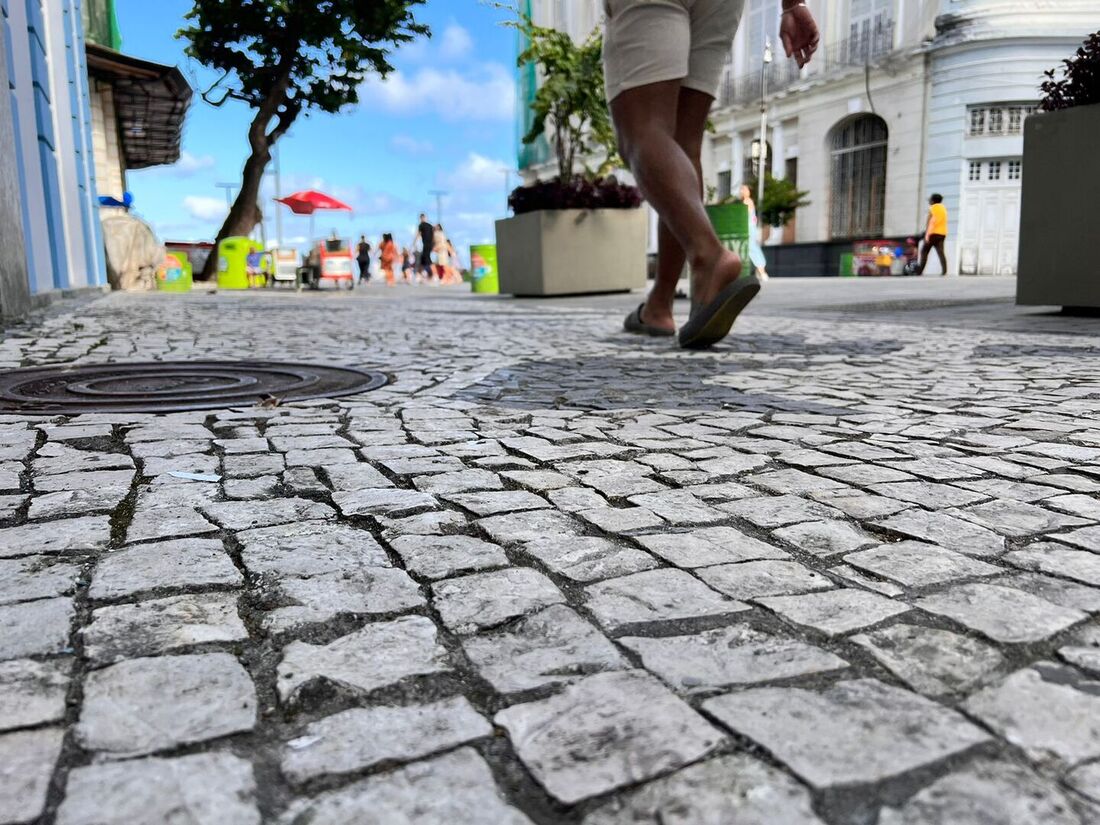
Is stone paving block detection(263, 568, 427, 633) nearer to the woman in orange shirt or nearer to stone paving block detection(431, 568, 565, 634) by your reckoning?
stone paving block detection(431, 568, 565, 634)

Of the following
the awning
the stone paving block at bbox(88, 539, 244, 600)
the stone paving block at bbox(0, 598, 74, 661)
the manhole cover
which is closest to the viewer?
the stone paving block at bbox(0, 598, 74, 661)

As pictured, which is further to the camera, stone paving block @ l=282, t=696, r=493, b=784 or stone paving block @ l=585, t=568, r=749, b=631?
stone paving block @ l=585, t=568, r=749, b=631

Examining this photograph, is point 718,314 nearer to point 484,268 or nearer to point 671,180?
point 671,180

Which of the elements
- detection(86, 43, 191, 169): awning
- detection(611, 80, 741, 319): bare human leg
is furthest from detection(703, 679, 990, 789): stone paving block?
detection(86, 43, 191, 169): awning

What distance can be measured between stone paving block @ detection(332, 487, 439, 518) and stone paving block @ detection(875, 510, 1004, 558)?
89 cm

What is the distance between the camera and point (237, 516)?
1.83m

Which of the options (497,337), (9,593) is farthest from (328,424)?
(497,337)

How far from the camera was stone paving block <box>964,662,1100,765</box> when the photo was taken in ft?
3.19

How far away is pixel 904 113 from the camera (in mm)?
27109

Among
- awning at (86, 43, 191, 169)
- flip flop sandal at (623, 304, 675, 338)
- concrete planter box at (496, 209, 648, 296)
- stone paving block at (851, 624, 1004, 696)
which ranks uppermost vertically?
awning at (86, 43, 191, 169)

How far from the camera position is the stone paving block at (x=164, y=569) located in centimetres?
145

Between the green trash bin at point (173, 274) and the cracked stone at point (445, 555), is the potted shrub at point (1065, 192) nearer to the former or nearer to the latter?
the cracked stone at point (445, 555)

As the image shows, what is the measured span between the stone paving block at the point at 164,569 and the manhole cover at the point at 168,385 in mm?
1452

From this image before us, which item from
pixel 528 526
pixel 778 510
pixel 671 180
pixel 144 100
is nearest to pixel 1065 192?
pixel 671 180
